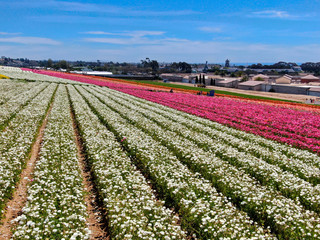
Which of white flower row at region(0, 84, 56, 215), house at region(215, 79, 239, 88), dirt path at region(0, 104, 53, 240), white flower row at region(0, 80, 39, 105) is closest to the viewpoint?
dirt path at region(0, 104, 53, 240)

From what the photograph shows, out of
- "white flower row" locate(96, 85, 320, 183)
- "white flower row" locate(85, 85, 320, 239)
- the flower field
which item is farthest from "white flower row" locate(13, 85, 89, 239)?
"white flower row" locate(96, 85, 320, 183)

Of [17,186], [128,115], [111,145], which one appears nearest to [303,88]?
[128,115]

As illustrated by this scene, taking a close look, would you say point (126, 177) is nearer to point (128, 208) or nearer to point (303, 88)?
point (128, 208)

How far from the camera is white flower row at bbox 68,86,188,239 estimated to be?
7.56 meters

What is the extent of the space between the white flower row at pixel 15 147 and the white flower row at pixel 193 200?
5334 millimetres

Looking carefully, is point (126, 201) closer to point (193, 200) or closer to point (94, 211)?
point (94, 211)

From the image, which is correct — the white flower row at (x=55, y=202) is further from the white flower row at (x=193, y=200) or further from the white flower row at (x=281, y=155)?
the white flower row at (x=281, y=155)

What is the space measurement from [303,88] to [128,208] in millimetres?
93684

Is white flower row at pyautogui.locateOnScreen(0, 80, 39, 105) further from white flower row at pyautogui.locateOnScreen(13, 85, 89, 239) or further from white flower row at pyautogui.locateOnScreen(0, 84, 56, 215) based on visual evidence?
white flower row at pyautogui.locateOnScreen(13, 85, 89, 239)

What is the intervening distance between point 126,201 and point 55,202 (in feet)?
7.23

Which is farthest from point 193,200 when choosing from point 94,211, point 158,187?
point 94,211

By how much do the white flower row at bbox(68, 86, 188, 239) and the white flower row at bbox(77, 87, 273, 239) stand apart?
532 mm

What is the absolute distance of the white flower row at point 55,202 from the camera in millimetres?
7230

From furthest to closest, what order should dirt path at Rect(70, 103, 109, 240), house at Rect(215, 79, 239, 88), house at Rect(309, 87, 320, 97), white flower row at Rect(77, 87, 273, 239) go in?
house at Rect(215, 79, 239, 88), house at Rect(309, 87, 320, 97), dirt path at Rect(70, 103, 109, 240), white flower row at Rect(77, 87, 273, 239)
